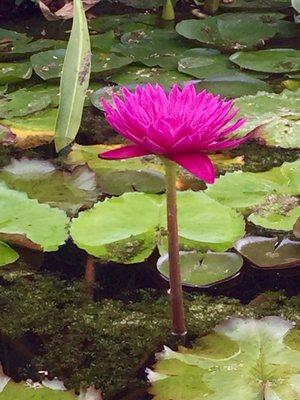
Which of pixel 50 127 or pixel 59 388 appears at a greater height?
pixel 59 388

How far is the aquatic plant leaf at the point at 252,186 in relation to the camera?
1241 mm

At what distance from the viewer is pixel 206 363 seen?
→ 0.85 m

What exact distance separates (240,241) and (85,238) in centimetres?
26

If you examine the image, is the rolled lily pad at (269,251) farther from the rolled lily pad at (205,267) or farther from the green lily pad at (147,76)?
the green lily pad at (147,76)

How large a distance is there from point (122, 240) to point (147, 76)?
0.93 m

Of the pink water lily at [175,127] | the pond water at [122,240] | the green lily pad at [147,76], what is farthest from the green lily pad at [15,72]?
the pink water lily at [175,127]

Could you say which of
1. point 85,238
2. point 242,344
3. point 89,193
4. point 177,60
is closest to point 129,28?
point 177,60

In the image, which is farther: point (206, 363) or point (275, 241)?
point (275, 241)

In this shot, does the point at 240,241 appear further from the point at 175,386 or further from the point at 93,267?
the point at 175,386

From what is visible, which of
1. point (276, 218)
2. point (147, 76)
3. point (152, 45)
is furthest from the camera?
point (152, 45)

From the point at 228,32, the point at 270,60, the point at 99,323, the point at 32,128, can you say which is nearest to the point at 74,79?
the point at 32,128

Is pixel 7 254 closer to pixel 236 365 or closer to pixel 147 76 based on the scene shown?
pixel 236 365

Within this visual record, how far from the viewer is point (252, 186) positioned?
1268 millimetres

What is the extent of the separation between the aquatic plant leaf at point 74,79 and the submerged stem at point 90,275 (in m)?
0.35
